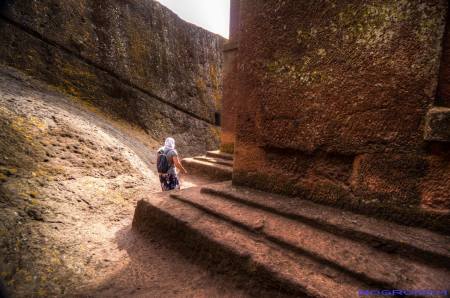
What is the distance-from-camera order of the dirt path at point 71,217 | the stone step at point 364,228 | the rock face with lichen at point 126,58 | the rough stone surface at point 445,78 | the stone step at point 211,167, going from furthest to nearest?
the rock face with lichen at point 126,58
the stone step at point 211,167
the dirt path at point 71,217
the rough stone surface at point 445,78
the stone step at point 364,228

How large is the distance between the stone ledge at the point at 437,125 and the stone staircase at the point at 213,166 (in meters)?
3.11

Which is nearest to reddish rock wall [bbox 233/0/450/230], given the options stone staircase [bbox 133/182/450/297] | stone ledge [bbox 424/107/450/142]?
stone ledge [bbox 424/107/450/142]

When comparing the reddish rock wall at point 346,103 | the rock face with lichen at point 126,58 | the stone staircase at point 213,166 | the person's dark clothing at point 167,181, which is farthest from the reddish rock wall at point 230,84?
the reddish rock wall at point 346,103

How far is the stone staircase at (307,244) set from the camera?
1.04 metres

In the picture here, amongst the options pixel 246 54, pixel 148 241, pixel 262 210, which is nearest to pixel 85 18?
pixel 246 54

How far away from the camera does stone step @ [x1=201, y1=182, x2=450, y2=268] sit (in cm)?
111

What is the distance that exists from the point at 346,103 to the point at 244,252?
121 centimetres

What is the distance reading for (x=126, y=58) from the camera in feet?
20.9

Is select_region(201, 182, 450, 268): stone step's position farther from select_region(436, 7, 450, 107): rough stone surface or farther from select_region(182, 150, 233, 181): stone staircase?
select_region(182, 150, 233, 181): stone staircase

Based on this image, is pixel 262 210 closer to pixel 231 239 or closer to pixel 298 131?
pixel 231 239

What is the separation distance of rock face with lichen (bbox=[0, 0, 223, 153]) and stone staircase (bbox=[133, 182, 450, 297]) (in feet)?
16.2

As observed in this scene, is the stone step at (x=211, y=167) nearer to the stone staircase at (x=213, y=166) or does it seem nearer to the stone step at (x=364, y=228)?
the stone staircase at (x=213, y=166)

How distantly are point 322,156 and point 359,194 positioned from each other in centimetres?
36

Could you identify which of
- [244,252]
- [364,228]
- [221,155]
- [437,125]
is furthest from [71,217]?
[221,155]
